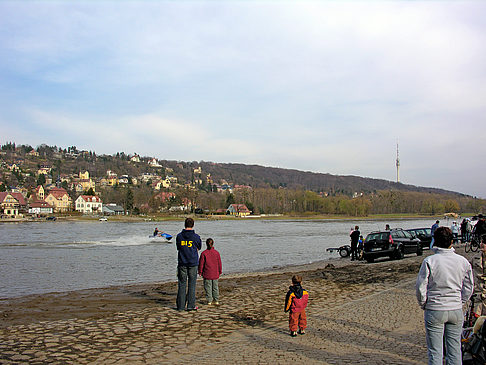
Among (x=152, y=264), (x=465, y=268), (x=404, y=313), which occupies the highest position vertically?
(x=465, y=268)

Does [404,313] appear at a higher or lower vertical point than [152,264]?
higher

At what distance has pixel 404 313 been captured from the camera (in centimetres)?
941

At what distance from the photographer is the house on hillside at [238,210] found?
171 m

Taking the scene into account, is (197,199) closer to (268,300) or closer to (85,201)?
(85,201)

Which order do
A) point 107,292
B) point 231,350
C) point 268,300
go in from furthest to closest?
1. point 107,292
2. point 268,300
3. point 231,350

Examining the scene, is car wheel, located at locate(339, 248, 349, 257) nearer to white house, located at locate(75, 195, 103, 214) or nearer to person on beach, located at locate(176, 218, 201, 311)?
person on beach, located at locate(176, 218, 201, 311)

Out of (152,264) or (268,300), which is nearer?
(268,300)

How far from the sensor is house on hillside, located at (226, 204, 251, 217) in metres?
171

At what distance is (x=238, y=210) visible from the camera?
563 ft

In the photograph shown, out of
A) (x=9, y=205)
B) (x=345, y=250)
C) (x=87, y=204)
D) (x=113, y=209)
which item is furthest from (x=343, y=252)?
(x=87, y=204)

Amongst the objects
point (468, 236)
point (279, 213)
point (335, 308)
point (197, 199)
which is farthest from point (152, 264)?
point (279, 213)

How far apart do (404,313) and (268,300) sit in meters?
3.56

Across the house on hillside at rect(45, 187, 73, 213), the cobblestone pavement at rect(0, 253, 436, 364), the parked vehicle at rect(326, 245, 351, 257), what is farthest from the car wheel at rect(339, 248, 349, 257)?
the house on hillside at rect(45, 187, 73, 213)

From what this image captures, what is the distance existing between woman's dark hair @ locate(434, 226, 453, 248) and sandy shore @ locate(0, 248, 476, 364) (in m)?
2.24
